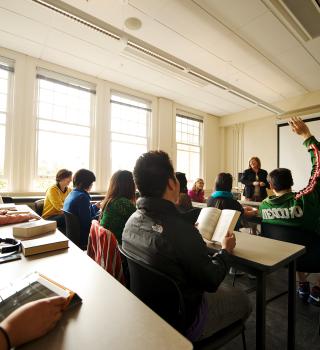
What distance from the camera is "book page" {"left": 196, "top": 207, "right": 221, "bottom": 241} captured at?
132cm

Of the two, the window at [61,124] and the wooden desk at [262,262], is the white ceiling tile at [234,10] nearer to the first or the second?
the wooden desk at [262,262]

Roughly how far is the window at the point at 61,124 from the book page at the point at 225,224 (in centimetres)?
387

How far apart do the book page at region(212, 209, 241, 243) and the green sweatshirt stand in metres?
0.76

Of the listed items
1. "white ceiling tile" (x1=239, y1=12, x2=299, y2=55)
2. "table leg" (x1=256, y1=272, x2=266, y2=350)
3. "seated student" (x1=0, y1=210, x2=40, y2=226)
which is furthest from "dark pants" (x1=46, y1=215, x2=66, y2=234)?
"white ceiling tile" (x1=239, y1=12, x2=299, y2=55)

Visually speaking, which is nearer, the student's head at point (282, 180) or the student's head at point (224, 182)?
the student's head at point (282, 180)

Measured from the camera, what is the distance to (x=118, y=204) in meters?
1.64

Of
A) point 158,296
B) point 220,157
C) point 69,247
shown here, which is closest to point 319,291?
point 158,296

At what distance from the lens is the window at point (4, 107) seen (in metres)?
3.81

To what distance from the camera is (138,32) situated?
124 inches

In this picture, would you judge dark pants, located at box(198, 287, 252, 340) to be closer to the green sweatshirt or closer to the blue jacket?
the green sweatshirt

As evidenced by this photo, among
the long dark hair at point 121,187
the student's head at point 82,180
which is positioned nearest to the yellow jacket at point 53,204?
the student's head at point 82,180

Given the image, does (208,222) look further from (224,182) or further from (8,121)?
(8,121)

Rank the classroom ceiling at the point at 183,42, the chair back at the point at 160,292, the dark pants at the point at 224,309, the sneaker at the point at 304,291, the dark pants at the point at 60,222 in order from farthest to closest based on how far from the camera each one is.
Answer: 1. the dark pants at the point at 60,222
2. the classroom ceiling at the point at 183,42
3. the sneaker at the point at 304,291
4. the dark pants at the point at 224,309
5. the chair back at the point at 160,292

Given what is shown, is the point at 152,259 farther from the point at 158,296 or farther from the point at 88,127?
the point at 88,127
